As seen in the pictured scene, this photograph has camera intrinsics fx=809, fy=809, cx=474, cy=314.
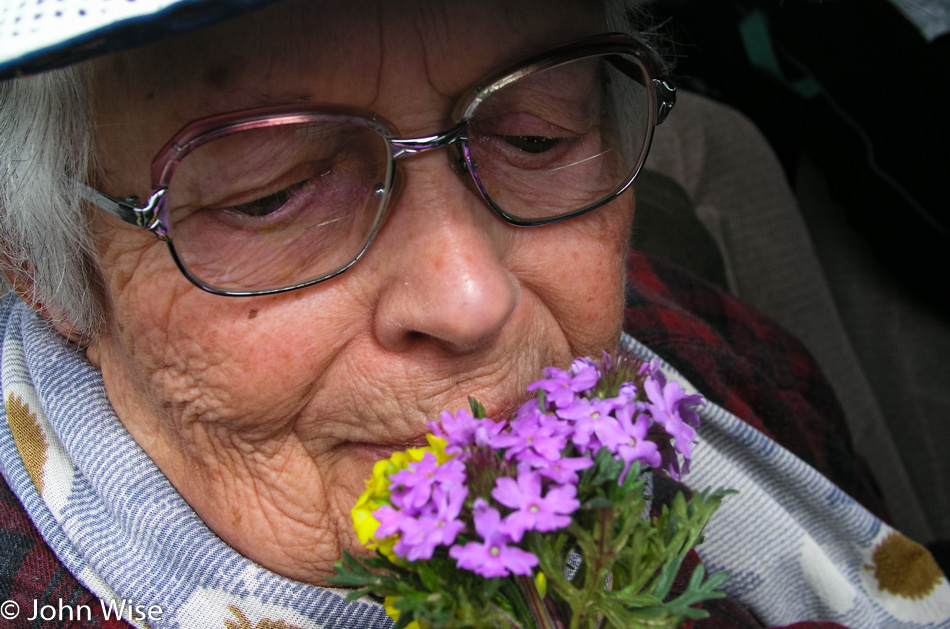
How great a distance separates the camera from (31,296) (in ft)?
5.19

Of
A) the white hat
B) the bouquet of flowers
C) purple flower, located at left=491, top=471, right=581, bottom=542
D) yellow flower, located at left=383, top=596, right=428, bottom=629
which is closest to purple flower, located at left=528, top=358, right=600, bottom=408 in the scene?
the bouquet of flowers

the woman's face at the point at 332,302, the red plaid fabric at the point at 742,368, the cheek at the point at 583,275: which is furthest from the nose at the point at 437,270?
the red plaid fabric at the point at 742,368

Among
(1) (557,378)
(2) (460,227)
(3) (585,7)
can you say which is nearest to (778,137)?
(3) (585,7)

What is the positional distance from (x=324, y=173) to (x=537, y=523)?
2.40ft

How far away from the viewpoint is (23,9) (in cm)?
96

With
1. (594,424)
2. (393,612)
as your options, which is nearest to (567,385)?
(594,424)

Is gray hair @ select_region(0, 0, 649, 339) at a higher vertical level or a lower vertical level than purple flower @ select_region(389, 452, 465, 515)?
higher

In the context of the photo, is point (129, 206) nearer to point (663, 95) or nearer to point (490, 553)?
point (490, 553)

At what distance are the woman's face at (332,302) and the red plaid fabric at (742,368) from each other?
84cm

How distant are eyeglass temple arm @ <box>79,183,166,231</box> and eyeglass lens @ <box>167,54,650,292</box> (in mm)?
25

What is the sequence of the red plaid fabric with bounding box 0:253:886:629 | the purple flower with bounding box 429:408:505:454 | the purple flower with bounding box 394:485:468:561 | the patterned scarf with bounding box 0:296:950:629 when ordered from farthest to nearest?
1. the red plaid fabric with bounding box 0:253:886:629
2. the patterned scarf with bounding box 0:296:950:629
3. the purple flower with bounding box 429:408:505:454
4. the purple flower with bounding box 394:485:468:561

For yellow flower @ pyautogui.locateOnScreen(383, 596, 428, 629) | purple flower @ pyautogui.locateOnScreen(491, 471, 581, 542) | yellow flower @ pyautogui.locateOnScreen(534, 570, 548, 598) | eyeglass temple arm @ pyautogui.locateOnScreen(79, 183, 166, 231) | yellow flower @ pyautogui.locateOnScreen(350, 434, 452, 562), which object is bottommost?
yellow flower @ pyautogui.locateOnScreen(383, 596, 428, 629)

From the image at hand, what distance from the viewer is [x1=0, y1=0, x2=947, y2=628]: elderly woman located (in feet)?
4.05

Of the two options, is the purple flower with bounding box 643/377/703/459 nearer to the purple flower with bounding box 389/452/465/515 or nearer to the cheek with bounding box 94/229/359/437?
the purple flower with bounding box 389/452/465/515
